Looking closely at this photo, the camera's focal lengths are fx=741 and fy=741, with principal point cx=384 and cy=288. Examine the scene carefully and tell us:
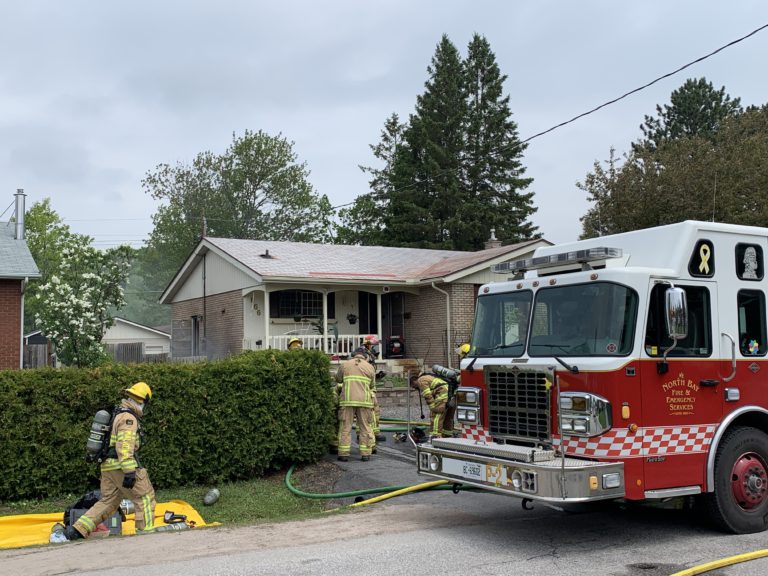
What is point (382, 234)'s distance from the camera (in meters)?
44.9

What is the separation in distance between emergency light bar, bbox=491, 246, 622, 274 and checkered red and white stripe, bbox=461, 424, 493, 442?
1.57 m

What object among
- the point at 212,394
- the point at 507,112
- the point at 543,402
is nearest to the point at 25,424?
the point at 212,394

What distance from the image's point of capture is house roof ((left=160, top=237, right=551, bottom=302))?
2101 centimetres

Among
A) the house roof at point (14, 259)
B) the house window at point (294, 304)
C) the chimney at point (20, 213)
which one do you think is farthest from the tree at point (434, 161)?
the house roof at point (14, 259)

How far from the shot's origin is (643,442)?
6.02 metres

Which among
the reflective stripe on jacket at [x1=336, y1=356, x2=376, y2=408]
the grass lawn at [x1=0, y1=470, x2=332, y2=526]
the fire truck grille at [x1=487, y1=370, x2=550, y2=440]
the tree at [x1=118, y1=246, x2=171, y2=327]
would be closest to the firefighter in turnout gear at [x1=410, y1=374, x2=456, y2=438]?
the reflective stripe on jacket at [x1=336, y1=356, x2=376, y2=408]

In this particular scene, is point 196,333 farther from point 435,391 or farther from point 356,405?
point 435,391

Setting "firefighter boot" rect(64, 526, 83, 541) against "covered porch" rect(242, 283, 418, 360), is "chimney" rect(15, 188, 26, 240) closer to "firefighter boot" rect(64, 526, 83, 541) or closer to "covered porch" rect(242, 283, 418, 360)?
"covered porch" rect(242, 283, 418, 360)

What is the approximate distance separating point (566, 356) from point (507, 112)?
41695mm

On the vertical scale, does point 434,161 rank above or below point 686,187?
above

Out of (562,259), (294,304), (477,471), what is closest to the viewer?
(477,471)

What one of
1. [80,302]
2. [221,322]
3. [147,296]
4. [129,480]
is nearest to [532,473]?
[129,480]

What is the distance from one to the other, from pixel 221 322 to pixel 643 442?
63.1ft

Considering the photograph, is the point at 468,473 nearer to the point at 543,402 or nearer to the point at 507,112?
the point at 543,402
